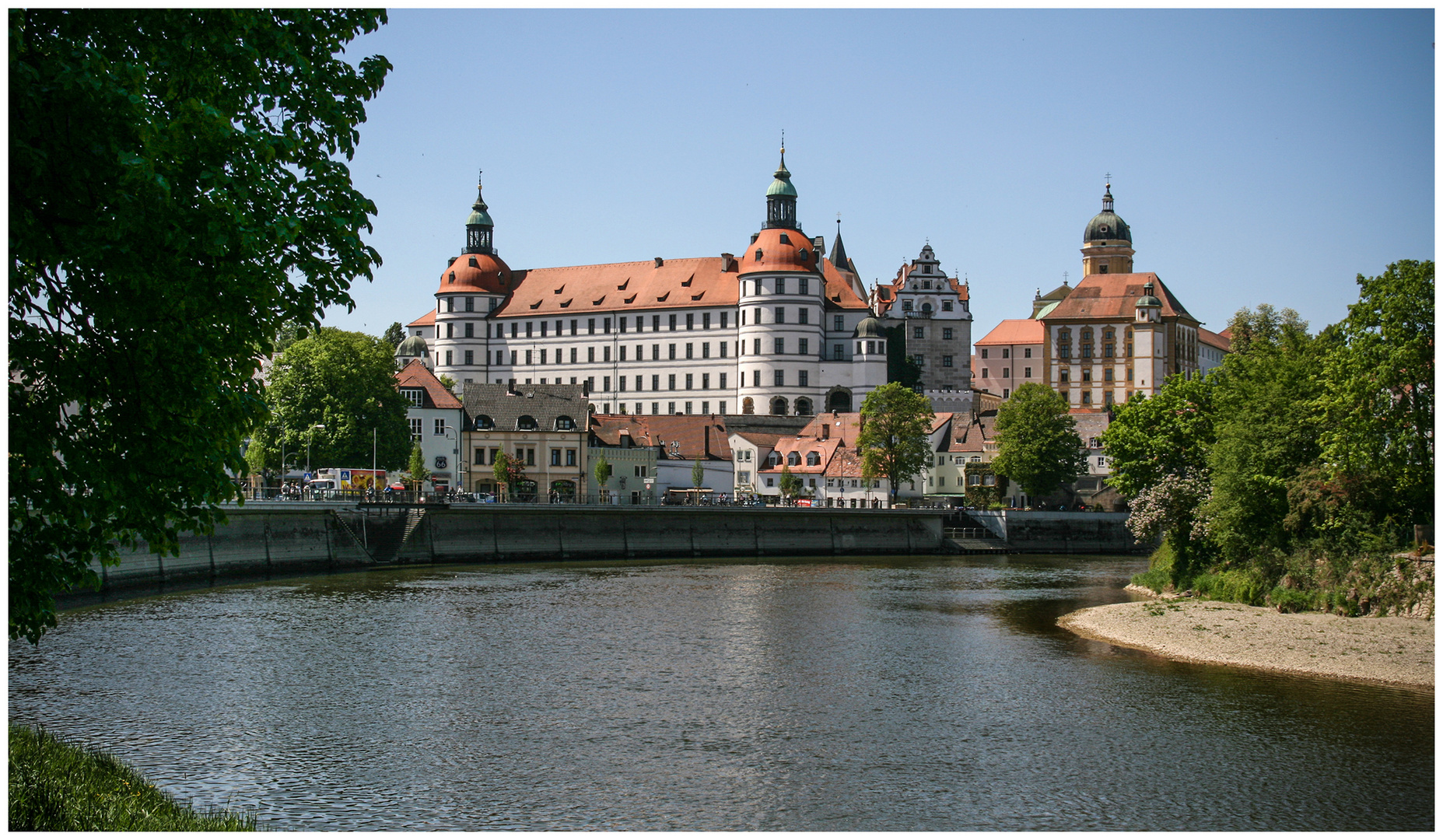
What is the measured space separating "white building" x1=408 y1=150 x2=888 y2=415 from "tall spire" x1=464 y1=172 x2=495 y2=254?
141mm

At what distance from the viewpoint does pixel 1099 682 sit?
2794cm

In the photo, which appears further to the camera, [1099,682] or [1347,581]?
[1347,581]

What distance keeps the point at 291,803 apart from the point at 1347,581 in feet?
93.4

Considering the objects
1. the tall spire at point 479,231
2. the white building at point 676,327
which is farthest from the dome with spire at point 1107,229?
the tall spire at point 479,231

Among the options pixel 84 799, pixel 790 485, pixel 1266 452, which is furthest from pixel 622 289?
pixel 84 799

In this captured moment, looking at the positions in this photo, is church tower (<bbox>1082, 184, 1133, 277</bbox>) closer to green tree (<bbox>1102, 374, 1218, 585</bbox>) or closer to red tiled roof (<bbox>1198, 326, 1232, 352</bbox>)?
red tiled roof (<bbox>1198, 326, 1232, 352</bbox>)

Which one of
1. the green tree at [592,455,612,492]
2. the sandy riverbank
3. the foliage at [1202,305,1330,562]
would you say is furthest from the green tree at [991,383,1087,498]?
the sandy riverbank

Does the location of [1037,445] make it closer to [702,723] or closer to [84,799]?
[702,723]

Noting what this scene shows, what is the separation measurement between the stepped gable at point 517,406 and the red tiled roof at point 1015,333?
2842 inches

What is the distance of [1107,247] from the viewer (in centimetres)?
15125

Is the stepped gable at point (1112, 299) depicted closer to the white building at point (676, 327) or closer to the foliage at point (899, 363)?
the foliage at point (899, 363)

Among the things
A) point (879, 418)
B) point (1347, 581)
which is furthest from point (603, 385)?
point (1347, 581)

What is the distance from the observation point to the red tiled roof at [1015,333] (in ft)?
479

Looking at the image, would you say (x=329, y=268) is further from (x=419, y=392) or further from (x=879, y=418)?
(x=879, y=418)
